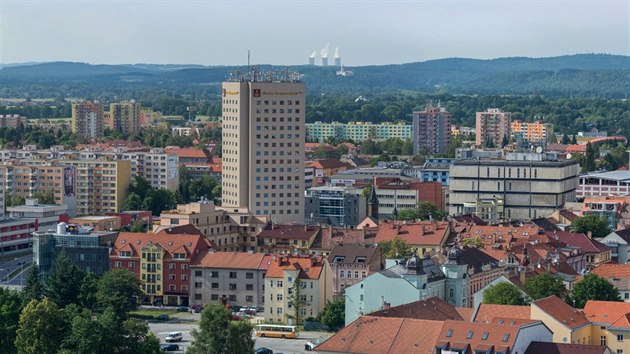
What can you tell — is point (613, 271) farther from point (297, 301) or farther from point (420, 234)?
point (297, 301)

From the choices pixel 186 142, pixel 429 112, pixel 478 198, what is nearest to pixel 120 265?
pixel 478 198

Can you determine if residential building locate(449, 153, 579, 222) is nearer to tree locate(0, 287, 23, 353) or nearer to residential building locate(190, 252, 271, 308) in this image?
residential building locate(190, 252, 271, 308)

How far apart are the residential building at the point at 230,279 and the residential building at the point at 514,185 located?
29.9m

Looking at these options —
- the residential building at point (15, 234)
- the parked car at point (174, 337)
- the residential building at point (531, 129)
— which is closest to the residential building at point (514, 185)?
the residential building at point (15, 234)

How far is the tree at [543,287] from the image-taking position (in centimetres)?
5447

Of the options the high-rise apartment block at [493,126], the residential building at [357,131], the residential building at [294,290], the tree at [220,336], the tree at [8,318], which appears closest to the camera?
the tree at [220,336]

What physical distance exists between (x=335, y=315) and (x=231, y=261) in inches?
292

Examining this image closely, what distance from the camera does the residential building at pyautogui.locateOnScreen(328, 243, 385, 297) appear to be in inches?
2431

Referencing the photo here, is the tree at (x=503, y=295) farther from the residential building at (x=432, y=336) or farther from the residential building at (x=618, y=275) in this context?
the residential building at (x=432, y=336)

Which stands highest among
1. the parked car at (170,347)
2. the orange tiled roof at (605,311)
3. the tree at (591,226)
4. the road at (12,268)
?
the orange tiled roof at (605,311)

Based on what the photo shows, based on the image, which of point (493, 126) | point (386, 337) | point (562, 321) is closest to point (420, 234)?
point (562, 321)

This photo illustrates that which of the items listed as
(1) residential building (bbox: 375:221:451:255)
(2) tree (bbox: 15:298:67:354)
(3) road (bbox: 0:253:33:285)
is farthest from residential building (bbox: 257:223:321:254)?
(2) tree (bbox: 15:298:67:354)

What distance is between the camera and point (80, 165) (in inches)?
3917

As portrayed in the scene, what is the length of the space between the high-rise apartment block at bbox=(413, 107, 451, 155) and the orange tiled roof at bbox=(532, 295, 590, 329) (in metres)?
107
